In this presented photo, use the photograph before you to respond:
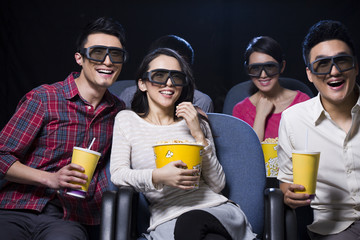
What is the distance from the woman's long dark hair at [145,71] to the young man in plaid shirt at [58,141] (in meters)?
0.12

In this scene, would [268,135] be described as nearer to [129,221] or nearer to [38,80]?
[129,221]

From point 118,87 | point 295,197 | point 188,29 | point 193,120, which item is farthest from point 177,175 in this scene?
point 188,29

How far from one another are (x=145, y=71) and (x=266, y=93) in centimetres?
127

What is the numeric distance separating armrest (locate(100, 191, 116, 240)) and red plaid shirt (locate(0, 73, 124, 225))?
42 centimetres

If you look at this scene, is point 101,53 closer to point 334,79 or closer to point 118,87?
point 118,87

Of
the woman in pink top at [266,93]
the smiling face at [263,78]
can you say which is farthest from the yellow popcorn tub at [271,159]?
the smiling face at [263,78]

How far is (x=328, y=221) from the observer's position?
85.4 inches

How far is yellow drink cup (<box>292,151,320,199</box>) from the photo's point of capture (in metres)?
1.90

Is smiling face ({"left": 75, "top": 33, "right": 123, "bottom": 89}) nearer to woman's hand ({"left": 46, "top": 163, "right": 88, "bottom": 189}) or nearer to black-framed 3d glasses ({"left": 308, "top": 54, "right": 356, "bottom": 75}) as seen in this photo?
woman's hand ({"left": 46, "top": 163, "right": 88, "bottom": 189})

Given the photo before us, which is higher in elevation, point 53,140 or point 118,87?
point 118,87

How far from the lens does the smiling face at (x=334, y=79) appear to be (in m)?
2.17

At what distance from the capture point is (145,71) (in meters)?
2.45

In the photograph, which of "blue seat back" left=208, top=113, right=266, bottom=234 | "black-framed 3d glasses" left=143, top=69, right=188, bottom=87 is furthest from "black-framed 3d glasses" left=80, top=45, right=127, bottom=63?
"blue seat back" left=208, top=113, right=266, bottom=234

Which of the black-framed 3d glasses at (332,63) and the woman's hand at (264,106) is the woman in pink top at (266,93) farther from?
the black-framed 3d glasses at (332,63)
